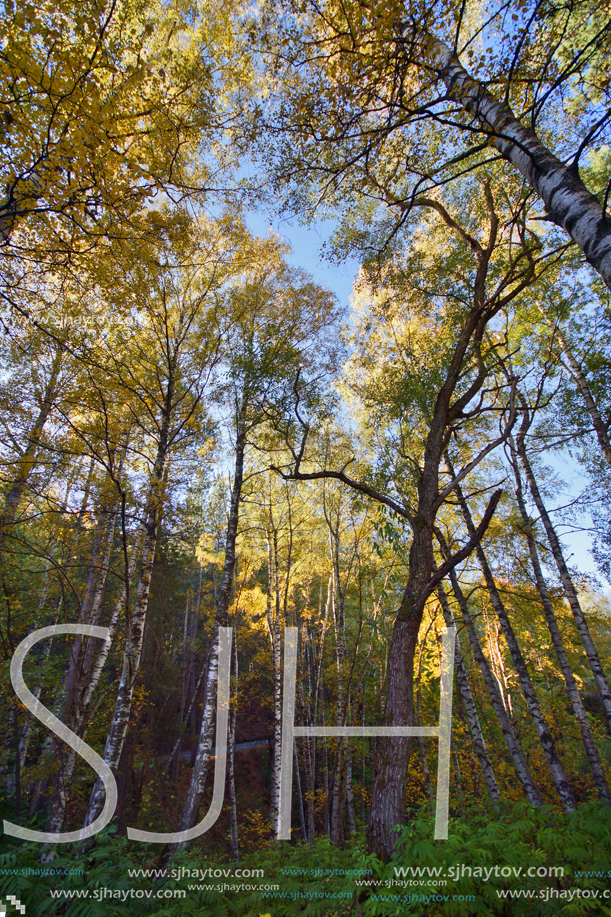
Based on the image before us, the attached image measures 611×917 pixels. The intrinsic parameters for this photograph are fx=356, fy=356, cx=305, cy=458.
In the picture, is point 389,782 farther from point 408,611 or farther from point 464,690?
point 464,690

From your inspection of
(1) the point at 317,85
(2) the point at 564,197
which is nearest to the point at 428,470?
(2) the point at 564,197

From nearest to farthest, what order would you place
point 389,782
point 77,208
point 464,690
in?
point 389,782 → point 77,208 → point 464,690

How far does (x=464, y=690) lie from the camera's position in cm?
720

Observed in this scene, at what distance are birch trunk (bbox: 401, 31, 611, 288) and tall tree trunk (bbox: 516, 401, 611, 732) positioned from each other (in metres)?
6.00

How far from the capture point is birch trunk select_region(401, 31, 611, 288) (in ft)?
7.05

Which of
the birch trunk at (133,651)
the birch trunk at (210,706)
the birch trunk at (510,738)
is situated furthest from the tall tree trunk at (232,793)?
the birch trunk at (510,738)

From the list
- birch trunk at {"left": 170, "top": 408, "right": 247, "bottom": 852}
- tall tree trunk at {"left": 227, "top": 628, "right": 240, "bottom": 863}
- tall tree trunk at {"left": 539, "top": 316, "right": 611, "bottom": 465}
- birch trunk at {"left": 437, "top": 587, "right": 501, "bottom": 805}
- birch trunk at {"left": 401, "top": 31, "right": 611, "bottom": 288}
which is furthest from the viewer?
tall tree trunk at {"left": 227, "top": 628, "right": 240, "bottom": 863}

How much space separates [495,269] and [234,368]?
209 inches

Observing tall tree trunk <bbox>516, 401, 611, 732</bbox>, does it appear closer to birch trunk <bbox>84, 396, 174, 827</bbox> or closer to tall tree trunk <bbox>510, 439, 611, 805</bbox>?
tall tree trunk <bbox>510, 439, 611, 805</bbox>

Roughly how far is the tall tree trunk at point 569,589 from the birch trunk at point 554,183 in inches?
236

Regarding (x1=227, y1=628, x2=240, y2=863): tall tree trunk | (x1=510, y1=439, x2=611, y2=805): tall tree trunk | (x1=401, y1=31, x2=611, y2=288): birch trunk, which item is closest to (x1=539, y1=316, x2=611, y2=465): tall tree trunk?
(x1=510, y1=439, x2=611, y2=805): tall tree trunk

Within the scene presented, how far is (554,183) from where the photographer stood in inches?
101

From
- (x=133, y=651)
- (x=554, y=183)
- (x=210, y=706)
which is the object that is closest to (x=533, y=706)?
(x=210, y=706)

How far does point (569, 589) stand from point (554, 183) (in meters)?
7.62
